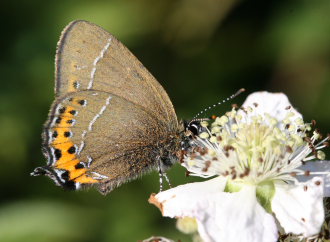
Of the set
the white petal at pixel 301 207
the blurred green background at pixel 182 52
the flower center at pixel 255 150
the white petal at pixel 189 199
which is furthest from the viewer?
the blurred green background at pixel 182 52

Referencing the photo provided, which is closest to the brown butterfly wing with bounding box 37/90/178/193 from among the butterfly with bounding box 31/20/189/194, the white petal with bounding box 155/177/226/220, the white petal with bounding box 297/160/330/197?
the butterfly with bounding box 31/20/189/194

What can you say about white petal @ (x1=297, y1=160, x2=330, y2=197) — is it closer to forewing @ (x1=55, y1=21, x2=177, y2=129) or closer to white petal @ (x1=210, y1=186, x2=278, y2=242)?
white petal @ (x1=210, y1=186, x2=278, y2=242)

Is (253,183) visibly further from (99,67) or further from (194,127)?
(99,67)

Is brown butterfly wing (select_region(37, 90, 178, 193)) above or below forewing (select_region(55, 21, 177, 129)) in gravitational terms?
below

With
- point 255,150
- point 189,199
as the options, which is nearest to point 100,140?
point 189,199

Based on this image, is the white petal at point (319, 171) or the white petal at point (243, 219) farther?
the white petal at point (319, 171)

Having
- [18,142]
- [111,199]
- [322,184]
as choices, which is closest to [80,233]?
[111,199]

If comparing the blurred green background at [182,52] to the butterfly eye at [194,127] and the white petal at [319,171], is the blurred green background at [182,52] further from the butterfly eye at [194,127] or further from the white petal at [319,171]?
the white petal at [319,171]

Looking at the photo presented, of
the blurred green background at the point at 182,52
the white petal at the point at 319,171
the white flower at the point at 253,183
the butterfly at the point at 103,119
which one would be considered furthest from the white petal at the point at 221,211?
the blurred green background at the point at 182,52
